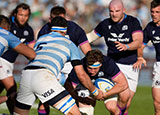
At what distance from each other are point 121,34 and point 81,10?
906 centimetres

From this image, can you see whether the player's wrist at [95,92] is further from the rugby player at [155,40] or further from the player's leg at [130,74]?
the player's leg at [130,74]

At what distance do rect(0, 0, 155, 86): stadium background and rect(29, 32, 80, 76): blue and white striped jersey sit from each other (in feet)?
33.8

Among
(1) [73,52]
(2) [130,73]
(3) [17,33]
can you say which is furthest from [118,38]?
(1) [73,52]

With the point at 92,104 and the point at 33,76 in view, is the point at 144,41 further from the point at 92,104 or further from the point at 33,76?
the point at 33,76

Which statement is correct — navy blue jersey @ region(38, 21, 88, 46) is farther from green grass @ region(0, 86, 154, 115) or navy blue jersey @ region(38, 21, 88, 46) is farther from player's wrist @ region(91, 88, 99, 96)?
→ green grass @ region(0, 86, 154, 115)

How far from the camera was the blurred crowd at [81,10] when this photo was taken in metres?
16.5

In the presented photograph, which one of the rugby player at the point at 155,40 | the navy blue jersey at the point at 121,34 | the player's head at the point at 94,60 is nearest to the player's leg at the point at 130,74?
the navy blue jersey at the point at 121,34

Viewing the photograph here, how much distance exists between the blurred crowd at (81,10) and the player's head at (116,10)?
8369mm

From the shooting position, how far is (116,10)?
768 centimetres

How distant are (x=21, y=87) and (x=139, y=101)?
651cm

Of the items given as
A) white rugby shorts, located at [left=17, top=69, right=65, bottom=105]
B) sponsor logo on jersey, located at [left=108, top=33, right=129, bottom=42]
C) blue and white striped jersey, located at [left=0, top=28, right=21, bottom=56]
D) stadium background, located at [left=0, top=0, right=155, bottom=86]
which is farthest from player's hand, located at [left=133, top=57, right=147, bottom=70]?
stadium background, located at [left=0, top=0, right=155, bottom=86]

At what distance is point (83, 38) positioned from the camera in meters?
7.58

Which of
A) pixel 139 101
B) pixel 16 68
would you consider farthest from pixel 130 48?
pixel 16 68

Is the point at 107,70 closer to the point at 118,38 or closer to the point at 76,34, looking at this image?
the point at 76,34
